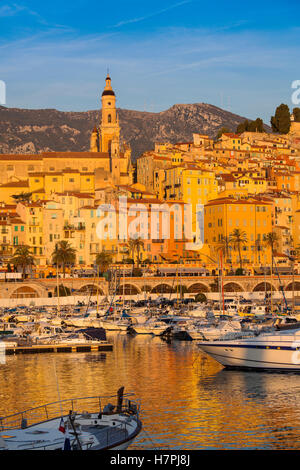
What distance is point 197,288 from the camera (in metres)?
101

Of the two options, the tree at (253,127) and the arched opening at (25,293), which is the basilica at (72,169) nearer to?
the arched opening at (25,293)

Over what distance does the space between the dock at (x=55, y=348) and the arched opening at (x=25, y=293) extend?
1384 inches

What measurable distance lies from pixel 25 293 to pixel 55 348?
3666 centimetres

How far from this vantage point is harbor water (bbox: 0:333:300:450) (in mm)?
28609

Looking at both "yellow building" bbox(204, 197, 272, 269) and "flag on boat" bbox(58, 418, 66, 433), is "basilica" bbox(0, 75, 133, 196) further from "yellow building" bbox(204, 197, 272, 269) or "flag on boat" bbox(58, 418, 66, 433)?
"flag on boat" bbox(58, 418, 66, 433)

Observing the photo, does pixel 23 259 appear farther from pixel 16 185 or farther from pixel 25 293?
pixel 16 185

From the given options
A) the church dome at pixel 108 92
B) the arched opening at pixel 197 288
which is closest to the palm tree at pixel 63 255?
the arched opening at pixel 197 288

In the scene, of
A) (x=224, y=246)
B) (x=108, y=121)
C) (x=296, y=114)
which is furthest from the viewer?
(x=296, y=114)

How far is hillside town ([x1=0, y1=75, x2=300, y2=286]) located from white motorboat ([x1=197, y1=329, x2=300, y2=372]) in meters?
46.4

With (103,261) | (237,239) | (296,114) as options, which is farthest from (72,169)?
(296,114)

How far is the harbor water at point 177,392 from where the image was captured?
28609mm

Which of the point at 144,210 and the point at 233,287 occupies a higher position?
the point at 144,210

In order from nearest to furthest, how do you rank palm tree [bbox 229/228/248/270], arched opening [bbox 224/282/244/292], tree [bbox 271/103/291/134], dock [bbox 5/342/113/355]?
dock [bbox 5/342/113/355] < arched opening [bbox 224/282/244/292] < palm tree [bbox 229/228/248/270] < tree [bbox 271/103/291/134]

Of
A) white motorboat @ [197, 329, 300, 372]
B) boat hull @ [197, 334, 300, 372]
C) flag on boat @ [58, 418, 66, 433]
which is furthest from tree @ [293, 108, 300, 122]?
flag on boat @ [58, 418, 66, 433]
